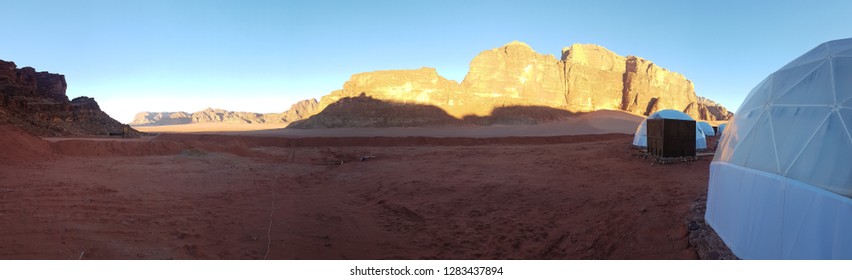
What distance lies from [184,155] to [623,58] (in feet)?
340

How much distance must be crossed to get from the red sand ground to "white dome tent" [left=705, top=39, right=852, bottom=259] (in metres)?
0.97

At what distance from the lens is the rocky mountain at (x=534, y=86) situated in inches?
2717

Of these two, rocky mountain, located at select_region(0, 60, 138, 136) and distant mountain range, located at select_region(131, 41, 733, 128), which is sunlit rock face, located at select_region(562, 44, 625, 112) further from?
rocky mountain, located at select_region(0, 60, 138, 136)

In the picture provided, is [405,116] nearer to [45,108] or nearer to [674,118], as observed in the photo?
[45,108]

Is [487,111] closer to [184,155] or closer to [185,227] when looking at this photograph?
[184,155]

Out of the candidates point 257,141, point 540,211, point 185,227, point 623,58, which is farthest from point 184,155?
point 623,58

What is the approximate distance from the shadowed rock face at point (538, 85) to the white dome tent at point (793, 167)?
57.7 m

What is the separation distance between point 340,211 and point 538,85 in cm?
7778

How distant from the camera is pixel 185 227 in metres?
6.80

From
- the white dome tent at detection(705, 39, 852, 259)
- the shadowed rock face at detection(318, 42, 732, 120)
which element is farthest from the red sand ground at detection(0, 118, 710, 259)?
the shadowed rock face at detection(318, 42, 732, 120)

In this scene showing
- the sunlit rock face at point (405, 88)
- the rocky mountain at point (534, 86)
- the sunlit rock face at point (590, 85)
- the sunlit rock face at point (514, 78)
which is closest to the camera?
the sunlit rock face at point (405, 88)

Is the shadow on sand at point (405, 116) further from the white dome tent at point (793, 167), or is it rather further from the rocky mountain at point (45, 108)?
the white dome tent at point (793, 167)

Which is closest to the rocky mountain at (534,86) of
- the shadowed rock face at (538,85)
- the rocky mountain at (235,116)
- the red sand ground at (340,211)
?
the shadowed rock face at (538,85)

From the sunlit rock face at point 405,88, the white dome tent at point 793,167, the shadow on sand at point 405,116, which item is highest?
the sunlit rock face at point 405,88
